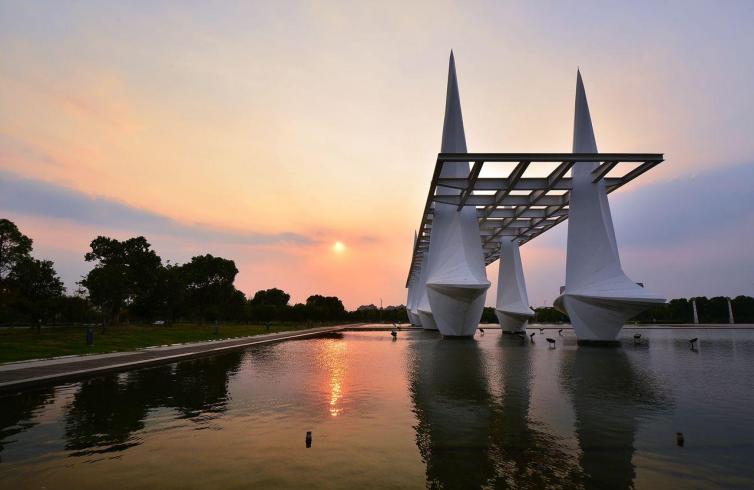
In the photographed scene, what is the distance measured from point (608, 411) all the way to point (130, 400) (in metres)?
11.3

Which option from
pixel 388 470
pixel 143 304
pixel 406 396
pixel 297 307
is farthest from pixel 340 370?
pixel 297 307

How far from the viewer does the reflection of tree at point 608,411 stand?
632 centimetres

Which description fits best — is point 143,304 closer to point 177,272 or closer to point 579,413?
point 177,272

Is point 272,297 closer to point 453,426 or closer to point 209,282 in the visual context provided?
point 209,282

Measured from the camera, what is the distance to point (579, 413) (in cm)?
981

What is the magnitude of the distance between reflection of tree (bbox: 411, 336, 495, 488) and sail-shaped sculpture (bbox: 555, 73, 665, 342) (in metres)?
18.8

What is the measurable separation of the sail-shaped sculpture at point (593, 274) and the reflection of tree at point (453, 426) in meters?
18.8

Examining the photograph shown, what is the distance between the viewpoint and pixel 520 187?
36656 millimetres

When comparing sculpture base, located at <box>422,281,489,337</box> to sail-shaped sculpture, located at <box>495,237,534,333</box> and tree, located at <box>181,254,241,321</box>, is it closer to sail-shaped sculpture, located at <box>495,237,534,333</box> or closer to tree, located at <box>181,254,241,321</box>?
sail-shaped sculpture, located at <box>495,237,534,333</box>

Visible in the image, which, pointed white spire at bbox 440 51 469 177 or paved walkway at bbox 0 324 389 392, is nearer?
paved walkway at bbox 0 324 389 392

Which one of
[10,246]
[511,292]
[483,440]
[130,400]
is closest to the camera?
[483,440]

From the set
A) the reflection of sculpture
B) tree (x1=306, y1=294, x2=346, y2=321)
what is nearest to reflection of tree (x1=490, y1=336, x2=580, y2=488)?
the reflection of sculpture

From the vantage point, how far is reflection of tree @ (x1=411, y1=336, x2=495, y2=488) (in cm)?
616

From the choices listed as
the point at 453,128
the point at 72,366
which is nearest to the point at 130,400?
the point at 72,366
